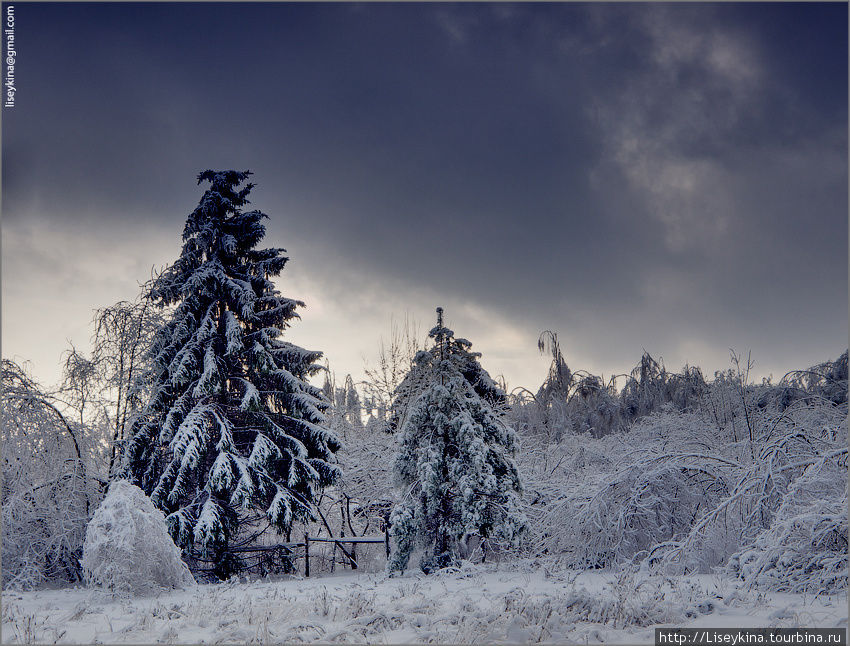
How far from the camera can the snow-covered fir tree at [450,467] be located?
10.9m

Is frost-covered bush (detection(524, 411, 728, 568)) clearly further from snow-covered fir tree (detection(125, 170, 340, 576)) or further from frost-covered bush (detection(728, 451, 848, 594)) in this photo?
snow-covered fir tree (detection(125, 170, 340, 576))

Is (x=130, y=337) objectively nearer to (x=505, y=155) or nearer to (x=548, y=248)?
(x=505, y=155)

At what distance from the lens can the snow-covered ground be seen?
4918mm

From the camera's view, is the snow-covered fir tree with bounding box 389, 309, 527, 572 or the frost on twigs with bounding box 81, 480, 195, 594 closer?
the frost on twigs with bounding box 81, 480, 195, 594

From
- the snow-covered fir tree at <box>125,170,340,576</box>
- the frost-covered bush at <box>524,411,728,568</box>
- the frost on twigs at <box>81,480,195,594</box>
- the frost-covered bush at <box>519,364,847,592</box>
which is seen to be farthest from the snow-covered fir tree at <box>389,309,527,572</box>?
the frost on twigs at <box>81,480,195,594</box>

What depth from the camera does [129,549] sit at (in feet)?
26.8

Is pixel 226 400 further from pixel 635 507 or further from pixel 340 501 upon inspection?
pixel 635 507

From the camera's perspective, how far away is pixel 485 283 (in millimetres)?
16625

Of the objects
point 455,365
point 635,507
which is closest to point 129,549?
point 455,365

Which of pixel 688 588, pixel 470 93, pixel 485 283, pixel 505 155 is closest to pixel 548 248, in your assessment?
pixel 485 283

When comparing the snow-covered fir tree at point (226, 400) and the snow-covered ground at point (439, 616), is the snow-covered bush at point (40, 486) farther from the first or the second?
the snow-covered ground at point (439, 616)

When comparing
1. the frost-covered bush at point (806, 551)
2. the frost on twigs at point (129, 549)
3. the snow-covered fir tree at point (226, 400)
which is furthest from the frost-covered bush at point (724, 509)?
the frost on twigs at point (129, 549)

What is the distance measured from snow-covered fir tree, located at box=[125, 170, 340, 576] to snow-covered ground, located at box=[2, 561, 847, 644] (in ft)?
14.3

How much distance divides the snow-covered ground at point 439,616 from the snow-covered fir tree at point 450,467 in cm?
324
